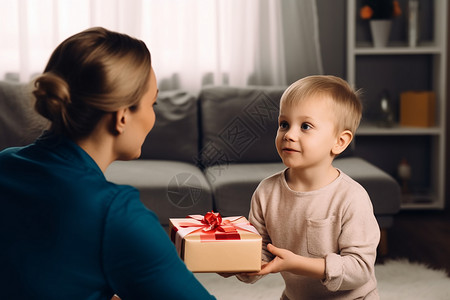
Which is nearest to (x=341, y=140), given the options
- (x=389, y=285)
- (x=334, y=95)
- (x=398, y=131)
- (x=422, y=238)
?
(x=334, y=95)

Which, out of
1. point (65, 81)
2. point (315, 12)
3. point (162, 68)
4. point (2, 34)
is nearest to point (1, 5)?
point (2, 34)

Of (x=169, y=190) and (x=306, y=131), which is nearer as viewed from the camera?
(x=306, y=131)

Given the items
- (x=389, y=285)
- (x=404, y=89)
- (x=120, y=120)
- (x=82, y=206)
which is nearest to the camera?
(x=82, y=206)

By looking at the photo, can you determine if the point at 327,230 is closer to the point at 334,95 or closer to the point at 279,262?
the point at 279,262

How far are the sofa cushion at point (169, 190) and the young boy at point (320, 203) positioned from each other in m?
1.30

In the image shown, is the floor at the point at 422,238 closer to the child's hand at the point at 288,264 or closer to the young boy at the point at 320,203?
the young boy at the point at 320,203

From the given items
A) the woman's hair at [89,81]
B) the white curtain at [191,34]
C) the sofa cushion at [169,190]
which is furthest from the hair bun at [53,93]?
the white curtain at [191,34]

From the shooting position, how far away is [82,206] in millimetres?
995

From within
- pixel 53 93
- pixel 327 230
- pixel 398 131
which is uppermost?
pixel 53 93

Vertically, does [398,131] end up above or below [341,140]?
below

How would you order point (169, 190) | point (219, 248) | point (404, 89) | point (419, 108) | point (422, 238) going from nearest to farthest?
point (219, 248) → point (169, 190) → point (422, 238) → point (419, 108) → point (404, 89)

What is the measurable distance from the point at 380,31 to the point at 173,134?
4.86 feet

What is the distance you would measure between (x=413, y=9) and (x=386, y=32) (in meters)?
0.22

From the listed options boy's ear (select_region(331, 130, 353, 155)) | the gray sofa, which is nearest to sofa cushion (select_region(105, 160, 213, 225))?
the gray sofa
